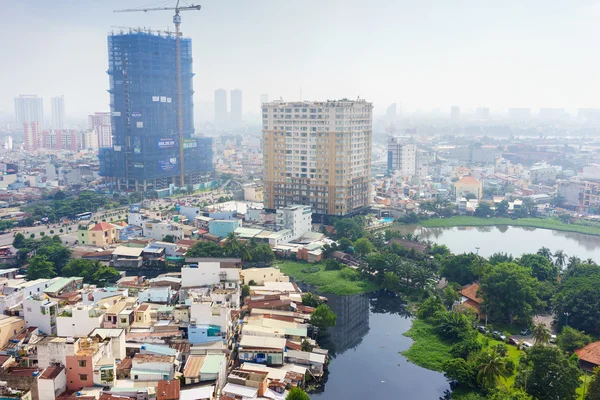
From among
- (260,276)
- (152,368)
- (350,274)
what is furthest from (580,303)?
(152,368)

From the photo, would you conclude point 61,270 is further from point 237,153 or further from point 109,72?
point 237,153

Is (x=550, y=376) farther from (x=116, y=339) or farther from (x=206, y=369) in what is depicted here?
(x=116, y=339)

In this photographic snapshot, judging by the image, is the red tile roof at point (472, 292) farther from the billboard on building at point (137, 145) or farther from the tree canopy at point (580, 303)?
the billboard on building at point (137, 145)

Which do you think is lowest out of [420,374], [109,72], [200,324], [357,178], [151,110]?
[420,374]

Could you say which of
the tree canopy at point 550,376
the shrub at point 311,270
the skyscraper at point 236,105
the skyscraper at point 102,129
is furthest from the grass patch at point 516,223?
the skyscraper at point 236,105

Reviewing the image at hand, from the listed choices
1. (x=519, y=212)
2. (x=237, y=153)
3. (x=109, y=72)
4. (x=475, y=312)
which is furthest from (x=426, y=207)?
(x=237, y=153)

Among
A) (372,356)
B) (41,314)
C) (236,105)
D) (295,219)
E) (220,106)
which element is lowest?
(372,356)
